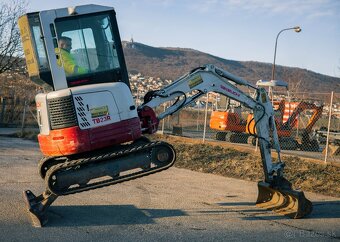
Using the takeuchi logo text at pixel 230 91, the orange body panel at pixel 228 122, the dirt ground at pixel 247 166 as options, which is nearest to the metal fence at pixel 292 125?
the orange body panel at pixel 228 122

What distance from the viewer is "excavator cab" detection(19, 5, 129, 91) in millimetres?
7332

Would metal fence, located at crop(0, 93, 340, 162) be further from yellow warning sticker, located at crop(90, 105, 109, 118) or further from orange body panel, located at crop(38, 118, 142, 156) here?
yellow warning sticker, located at crop(90, 105, 109, 118)

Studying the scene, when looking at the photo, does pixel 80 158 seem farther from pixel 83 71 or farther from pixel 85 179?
pixel 83 71

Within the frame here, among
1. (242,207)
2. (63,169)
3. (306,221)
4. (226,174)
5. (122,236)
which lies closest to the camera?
(122,236)

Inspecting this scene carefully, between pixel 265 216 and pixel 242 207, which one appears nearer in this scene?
pixel 265 216

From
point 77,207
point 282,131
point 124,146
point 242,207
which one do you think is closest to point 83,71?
point 124,146

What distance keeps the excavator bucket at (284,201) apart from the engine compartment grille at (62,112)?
13.7 ft

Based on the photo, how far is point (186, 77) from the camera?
28.0 feet

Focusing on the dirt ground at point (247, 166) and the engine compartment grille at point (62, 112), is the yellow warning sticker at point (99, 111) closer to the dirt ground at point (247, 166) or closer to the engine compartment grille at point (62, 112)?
the engine compartment grille at point (62, 112)

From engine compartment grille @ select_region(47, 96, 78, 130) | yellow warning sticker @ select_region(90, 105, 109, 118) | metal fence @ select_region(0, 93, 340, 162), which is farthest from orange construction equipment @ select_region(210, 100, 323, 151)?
engine compartment grille @ select_region(47, 96, 78, 130)

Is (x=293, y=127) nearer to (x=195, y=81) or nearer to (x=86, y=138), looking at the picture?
(x=195, y=81)

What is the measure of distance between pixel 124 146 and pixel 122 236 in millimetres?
1611

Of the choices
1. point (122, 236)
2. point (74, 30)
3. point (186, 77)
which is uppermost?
point (74, 30)

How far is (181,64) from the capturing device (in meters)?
129
